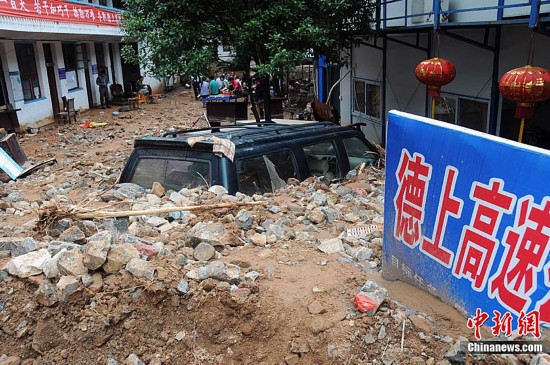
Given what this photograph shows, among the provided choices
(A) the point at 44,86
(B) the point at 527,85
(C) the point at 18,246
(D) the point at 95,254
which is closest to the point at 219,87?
(A) the point at 44,86

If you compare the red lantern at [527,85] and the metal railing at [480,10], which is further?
the metal railing at [480,10]

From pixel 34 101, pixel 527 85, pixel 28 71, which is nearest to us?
pixel 527 85

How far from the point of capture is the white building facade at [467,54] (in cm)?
683

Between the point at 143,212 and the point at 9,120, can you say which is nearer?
the point at 143,212

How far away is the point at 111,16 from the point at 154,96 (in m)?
5.47

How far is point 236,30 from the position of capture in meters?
9.23

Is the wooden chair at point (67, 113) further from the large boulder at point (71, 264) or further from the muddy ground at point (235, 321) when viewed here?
the large boulder at point (71, 264)

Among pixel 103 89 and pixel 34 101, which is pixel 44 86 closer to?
pixel 34 101

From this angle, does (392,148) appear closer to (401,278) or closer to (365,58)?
(401,278)

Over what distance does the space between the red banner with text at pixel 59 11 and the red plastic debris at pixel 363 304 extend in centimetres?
1293

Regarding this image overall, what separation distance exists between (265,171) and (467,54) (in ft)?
17.1

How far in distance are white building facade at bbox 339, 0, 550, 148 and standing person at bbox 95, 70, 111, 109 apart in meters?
13.7

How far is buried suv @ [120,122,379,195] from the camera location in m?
5.07

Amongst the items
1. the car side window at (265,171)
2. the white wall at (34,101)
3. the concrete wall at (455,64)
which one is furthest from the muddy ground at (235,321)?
the white wall at (34,101)
